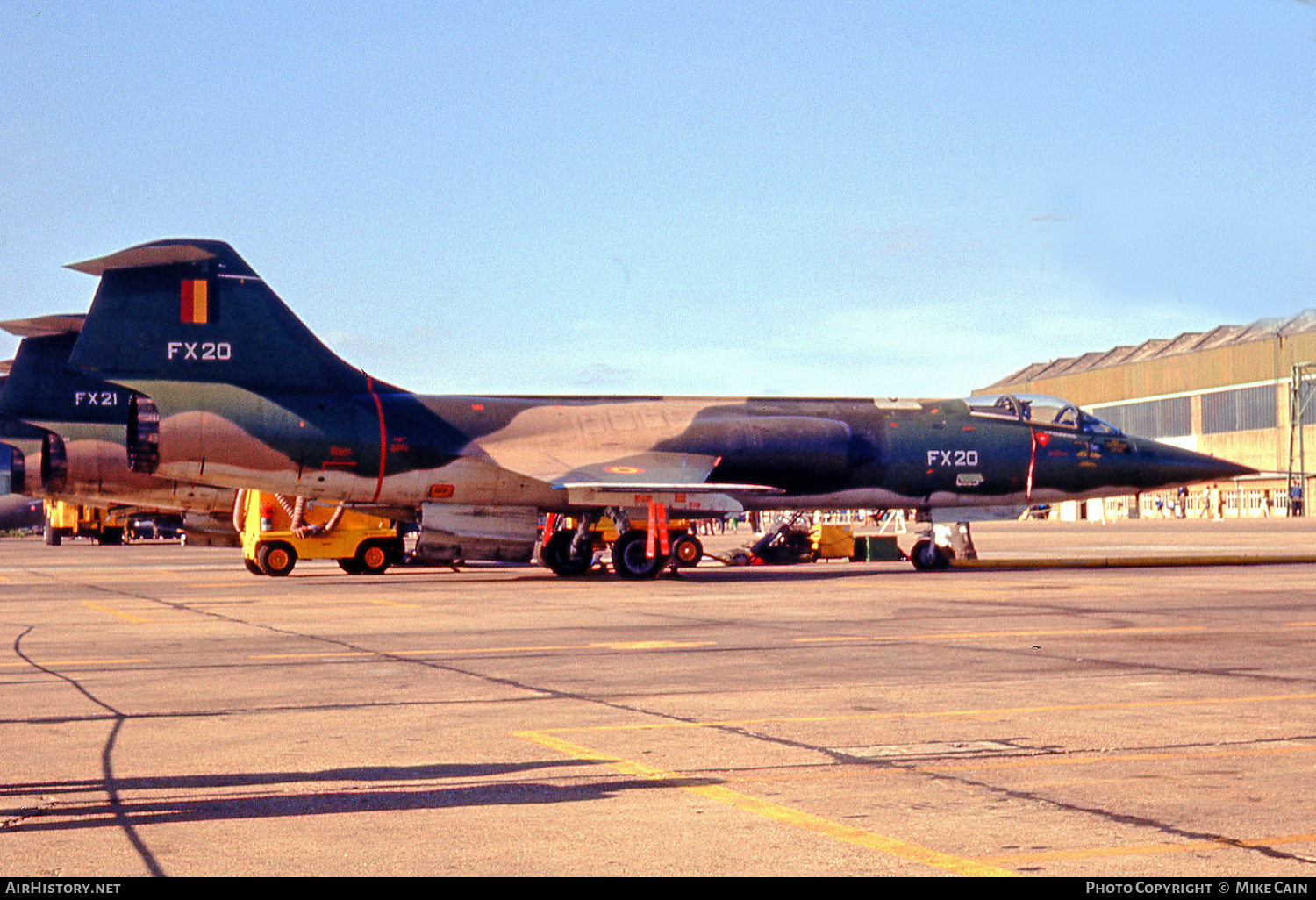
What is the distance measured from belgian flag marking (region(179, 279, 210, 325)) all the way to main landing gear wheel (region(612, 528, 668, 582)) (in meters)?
9.46

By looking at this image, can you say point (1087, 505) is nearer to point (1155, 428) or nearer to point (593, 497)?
point (1155, 428)

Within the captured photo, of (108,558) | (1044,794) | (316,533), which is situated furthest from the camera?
(108,558)

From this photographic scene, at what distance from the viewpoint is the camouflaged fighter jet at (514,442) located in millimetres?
25500

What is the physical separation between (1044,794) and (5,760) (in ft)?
19.1

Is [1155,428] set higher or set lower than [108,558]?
higher

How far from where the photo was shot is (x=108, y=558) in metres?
43.0

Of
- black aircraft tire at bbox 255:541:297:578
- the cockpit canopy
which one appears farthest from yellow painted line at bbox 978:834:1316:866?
black aircraft tire at bbox 255:541:297:578

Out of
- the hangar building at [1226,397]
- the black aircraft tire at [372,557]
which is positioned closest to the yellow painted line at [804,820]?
the black aircraft tire at [372,557]

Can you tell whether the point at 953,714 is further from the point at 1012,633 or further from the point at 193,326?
the point at 193,326

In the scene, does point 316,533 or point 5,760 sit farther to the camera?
point 316,533

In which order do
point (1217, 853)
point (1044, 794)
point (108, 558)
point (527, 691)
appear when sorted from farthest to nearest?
point (108, 558) → point (527, 691) → point (1044, 794) → point (1217, 853)

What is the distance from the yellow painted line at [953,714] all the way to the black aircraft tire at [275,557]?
22.5 m

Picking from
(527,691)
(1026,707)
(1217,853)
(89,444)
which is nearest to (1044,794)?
(1217,853)

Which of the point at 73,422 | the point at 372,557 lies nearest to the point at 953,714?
the point at 372,557
